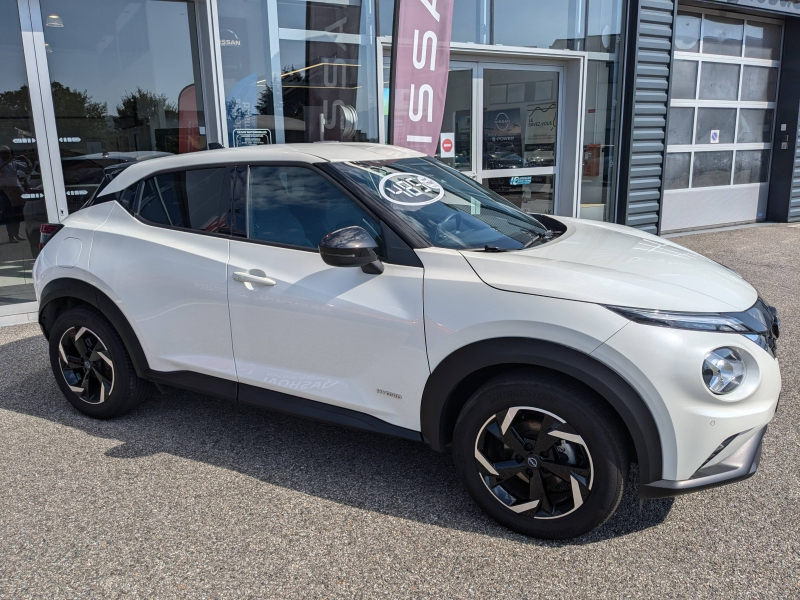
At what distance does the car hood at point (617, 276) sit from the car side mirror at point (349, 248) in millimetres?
413

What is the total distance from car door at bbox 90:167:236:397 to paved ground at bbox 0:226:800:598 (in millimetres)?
520

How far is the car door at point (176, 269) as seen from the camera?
3.28 meters

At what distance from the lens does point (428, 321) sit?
8.84 feet

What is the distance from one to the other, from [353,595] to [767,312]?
2.06m

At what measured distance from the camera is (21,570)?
8.39 ft

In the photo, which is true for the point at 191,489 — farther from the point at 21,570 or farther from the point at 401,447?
the point at 401,447

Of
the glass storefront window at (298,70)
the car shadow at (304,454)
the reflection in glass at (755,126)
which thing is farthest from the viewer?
the reflection in glass at (755,126)

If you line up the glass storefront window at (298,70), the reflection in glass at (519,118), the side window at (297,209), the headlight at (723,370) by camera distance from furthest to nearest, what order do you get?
the reflection in glass at (519,118), the glass storefront window at (298,70), the side window at (297,209), the headlight at (723,370)

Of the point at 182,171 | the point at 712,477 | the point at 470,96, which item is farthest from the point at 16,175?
the point at 712,477

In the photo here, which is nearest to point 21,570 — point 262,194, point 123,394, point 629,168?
point 123,394

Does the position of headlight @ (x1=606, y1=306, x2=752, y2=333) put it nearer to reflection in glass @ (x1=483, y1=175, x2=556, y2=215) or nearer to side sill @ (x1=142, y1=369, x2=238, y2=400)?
side sill @ (x1=142, y1=369, x2=238, y2=400)

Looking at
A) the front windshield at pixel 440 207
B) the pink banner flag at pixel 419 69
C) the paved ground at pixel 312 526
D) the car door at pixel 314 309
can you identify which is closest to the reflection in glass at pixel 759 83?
the pink banner flag at pixel 419 69

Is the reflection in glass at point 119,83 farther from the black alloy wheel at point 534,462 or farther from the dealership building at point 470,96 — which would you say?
the black alloy wheel at point 534,462

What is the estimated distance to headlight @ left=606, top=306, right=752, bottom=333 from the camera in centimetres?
237
